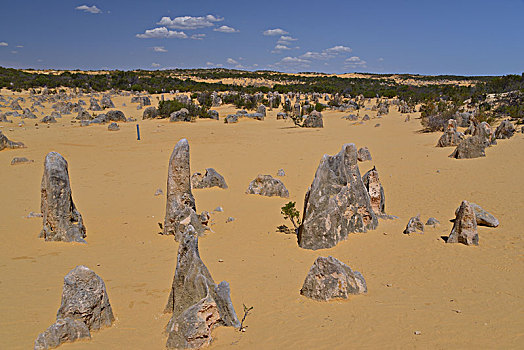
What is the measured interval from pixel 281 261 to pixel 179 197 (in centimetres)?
264

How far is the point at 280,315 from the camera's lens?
5254 mm

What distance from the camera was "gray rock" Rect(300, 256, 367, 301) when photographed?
5.62 meters

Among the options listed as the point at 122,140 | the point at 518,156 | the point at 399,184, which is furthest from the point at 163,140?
the point at 518,156

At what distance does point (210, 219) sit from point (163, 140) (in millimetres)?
13659

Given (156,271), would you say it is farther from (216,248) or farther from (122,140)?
(122,140)

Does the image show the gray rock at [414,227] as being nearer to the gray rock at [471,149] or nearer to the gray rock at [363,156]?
the gray rock at [363,156]

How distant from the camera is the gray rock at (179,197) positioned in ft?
26.8

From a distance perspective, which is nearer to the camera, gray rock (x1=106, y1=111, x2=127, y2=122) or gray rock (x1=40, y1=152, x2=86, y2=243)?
gray rock (x1=40, y1=152, x2=86, y2=243)

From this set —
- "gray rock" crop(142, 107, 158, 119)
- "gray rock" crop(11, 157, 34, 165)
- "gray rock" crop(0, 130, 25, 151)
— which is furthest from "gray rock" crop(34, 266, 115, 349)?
"gray rock" crop(142, 107, 158, 119)

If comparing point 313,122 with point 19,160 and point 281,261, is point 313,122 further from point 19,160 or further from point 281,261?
point 281,261

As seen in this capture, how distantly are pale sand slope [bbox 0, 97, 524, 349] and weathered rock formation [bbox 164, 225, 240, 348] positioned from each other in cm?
17

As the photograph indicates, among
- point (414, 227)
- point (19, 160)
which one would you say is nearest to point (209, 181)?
point (414, 227)

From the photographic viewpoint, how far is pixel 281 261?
23.5 ft

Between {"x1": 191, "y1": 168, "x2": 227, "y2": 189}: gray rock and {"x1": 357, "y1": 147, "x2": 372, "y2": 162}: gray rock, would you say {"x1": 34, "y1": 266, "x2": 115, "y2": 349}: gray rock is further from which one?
{"x1": 357, "y1": 147, "x2": 372, "y2": 162}: gray rock
